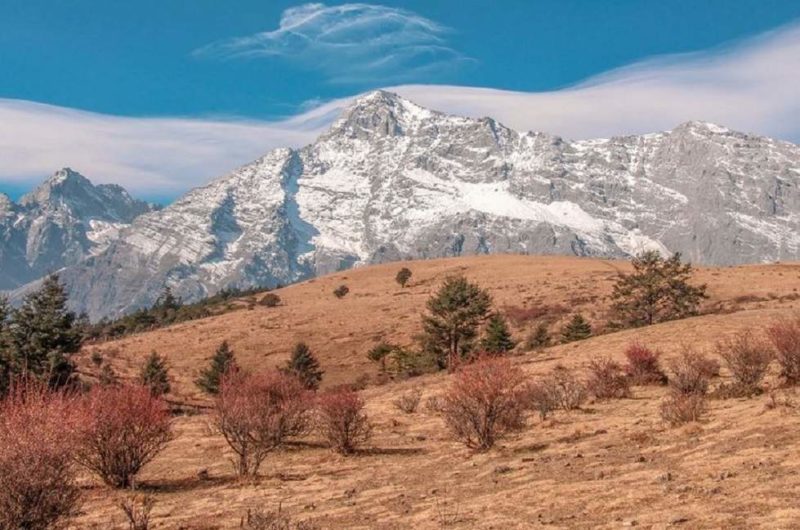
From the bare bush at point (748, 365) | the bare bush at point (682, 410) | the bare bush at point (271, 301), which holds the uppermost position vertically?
the bare bush at point (271, 301)

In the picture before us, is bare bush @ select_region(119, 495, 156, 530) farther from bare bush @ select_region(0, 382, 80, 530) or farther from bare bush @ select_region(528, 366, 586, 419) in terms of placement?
bare bush @ select_region(528, 366, 586, 419)

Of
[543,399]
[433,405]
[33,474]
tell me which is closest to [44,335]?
[433,405]

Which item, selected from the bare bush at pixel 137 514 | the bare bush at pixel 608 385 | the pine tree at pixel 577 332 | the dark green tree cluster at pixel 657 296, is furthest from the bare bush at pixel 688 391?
the dark green tree cluster at pixel 657 296

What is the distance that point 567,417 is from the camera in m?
25.7

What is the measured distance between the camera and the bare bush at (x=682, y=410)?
2019 centimetres

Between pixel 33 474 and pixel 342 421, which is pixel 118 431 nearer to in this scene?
pixel 342 421

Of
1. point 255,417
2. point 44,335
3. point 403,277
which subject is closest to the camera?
point 255,417

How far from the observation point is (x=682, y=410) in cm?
2025

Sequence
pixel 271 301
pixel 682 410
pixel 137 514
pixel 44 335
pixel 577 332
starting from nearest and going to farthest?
pixel 137 514, pixel 682 410, pixel 44 335, pixel 577 332, pixel 271 301

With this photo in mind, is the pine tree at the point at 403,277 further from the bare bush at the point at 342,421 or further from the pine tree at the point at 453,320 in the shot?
the bare bush at the point at 342,421

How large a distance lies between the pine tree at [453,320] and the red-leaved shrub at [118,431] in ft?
107

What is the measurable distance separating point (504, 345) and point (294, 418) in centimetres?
3225

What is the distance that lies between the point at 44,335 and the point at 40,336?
235mm

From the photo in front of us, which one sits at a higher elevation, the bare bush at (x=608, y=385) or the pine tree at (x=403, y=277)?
the pine tree at (x=403, y=277)
